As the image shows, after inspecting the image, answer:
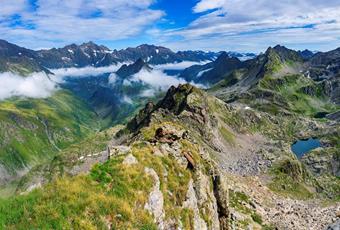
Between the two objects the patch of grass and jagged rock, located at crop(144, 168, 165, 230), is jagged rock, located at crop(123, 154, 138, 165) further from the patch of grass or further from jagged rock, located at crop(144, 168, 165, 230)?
the patch of grass

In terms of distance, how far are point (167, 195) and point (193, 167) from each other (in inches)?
352

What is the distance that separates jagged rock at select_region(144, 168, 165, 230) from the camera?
106 ft

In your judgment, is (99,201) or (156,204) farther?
(156,204)

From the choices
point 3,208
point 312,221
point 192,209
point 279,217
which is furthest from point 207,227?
point 312,221

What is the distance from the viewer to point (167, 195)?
3616cm

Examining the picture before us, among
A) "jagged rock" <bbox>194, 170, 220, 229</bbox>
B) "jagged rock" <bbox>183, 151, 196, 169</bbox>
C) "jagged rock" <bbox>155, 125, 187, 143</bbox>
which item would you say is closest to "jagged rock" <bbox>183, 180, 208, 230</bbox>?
"jagged rock" <bbox>194, 170, 220, 229</bbox>

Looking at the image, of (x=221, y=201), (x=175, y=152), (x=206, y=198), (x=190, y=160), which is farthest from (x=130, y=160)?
(x=221, y=201)

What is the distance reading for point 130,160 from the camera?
36.6 metres

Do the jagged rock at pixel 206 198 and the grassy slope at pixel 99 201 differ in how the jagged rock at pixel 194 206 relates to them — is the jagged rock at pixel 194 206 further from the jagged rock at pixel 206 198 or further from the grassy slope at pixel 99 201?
the jagged rock at pixel 206 198

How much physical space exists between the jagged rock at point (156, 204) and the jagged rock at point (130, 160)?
4.83 feet

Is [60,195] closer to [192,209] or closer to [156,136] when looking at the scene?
[192,209]

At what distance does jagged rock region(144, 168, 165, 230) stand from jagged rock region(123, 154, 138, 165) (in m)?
1.47

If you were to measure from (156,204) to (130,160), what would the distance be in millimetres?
5189

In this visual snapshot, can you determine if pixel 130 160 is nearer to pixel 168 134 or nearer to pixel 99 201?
pixel 99 201
